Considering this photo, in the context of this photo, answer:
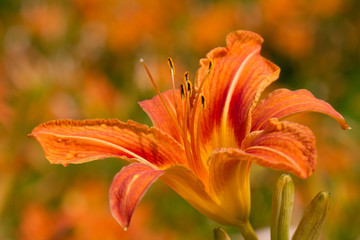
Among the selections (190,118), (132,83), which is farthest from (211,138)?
(132,83)

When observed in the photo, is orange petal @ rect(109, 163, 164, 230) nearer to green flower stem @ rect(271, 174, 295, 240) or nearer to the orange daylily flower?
the orange daylily flower

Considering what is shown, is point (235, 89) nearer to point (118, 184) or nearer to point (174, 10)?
point (118, 184)

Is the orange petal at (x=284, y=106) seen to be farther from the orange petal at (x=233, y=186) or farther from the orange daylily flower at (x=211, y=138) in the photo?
the orange petal at (x=233, y=186)

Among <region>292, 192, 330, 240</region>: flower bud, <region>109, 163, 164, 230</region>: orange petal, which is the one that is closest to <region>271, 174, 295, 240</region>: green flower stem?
<region>292, 192, 330, 240</region>: flower bud

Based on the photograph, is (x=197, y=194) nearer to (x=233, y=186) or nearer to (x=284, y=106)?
(x=233, y=186)

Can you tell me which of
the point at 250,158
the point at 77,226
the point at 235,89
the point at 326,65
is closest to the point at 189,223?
the point at 77,226

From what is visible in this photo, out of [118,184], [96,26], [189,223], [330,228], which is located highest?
[118,184]
